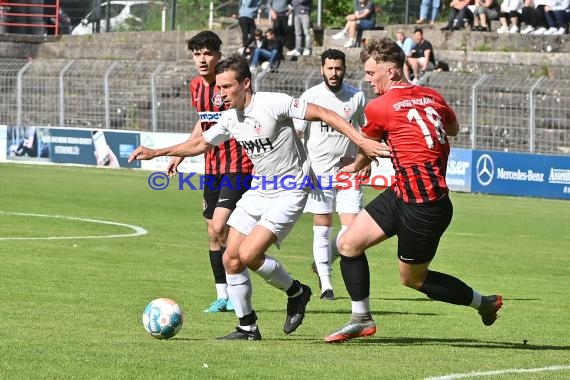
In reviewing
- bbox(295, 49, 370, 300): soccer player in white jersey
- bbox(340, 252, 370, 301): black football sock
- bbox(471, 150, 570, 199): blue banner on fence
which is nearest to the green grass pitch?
bbox(340, 252, 370, 301): black football sock

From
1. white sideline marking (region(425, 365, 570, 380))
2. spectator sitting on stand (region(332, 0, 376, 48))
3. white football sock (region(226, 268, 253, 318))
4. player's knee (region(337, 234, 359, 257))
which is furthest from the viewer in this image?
spectator sitting on stand (region(332, 0, 376, 48))

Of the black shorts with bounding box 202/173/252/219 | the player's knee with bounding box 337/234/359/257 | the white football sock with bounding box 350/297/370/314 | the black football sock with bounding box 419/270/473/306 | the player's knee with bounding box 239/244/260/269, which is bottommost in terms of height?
the white football sock with bounding box 350/297/370/314

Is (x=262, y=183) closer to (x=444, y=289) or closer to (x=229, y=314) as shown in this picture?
(x=444, y=289)

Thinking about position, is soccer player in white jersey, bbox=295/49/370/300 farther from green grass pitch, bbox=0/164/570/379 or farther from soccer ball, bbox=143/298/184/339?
soccer ball, bbox=143/298/184/339

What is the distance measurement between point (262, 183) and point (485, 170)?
1980 centimetres

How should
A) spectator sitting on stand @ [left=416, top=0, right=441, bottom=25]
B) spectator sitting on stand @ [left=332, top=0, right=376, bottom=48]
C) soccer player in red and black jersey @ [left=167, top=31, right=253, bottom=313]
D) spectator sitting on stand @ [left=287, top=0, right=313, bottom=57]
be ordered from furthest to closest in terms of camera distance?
spectator sitting on stand @ [left=416, top=0, right=441, bottom=25], spectator sitting on stand @ [left=287, top=0, right=313, bottom=57], spectator sitting on stand @ [left=332, top=0, right=376, bottom=48], soccer player in red and black jersey @ [left=167, top=31, right=253, bottom=313]

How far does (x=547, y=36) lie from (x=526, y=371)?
2648 centimetres

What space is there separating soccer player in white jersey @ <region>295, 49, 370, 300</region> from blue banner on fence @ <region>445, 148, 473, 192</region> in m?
15.8

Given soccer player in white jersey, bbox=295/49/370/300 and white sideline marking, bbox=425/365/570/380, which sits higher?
soccer player in white jersey, bbox=295/49/370/300

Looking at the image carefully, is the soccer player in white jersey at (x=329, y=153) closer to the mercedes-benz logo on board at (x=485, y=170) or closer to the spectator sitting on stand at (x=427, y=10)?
the mercedes-benz logo on board at (x=485, y=170)

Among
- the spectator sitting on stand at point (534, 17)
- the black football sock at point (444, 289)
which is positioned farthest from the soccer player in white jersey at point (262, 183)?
the spectator sitting on stand at point (534, 17)

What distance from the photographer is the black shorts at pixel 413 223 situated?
350 inches

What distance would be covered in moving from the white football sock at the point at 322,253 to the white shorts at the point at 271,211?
10.2 feet

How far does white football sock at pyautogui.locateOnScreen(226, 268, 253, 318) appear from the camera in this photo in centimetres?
940
